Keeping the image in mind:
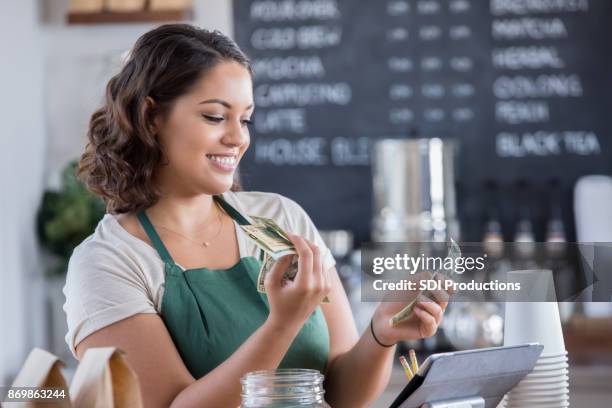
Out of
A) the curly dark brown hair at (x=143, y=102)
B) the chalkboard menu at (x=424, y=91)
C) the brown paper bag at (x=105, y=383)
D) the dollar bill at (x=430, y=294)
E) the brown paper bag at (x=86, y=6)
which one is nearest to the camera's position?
the brown paper bag at (x=105, y=383)

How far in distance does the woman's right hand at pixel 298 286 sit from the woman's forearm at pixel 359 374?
23cm

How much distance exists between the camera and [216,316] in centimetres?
160

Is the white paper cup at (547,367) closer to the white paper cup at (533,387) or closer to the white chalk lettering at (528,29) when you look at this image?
the white paper cup at (533,387)

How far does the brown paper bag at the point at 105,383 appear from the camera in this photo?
3.30 feet

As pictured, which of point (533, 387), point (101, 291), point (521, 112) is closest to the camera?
point (533, 387)

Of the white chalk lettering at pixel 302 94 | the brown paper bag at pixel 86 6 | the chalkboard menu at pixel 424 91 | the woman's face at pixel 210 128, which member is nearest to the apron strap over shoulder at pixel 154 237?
the woman's face at pixel 210 128

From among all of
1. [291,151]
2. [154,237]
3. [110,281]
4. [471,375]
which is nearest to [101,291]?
[110,281]

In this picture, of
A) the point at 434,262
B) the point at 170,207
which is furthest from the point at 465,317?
the point at 434,262

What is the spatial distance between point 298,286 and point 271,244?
3.0 inches

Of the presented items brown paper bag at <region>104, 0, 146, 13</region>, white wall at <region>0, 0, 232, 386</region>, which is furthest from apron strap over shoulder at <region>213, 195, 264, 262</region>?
brown paper bag at <region>104, 0, 146, 13</region>

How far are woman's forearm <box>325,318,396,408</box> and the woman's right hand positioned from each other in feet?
0.75

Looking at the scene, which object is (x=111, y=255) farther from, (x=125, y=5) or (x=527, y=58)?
(x=527, y=58)

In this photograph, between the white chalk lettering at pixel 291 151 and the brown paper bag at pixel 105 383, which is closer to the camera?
the brown paper bag at pixel 105 383

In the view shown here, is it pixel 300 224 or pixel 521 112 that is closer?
pixel 300 224
